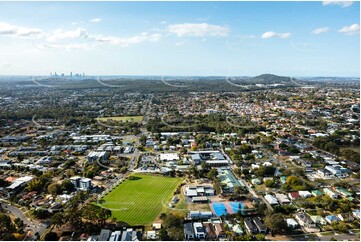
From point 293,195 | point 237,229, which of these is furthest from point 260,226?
point 293,195

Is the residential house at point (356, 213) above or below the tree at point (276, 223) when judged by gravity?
below

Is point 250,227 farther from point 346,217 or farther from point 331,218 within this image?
point 346,217

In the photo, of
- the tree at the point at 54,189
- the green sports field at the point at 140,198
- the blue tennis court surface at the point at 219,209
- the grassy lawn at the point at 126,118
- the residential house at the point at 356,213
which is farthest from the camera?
the grassy lawn at the point at 126,118

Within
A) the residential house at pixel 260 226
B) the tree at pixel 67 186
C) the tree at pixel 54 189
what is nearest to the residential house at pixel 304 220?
the residential house at pixel 260 226

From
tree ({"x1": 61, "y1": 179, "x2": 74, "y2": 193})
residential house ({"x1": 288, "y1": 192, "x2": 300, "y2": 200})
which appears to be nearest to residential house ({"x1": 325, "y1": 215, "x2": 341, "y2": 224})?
residential house ({"x1": 288, "y1": 192, "x2": 300, "y2": 200})

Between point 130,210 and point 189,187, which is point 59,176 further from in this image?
point 189,187

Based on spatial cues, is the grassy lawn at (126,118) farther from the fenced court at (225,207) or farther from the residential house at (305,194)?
the residential house at (305,194)
